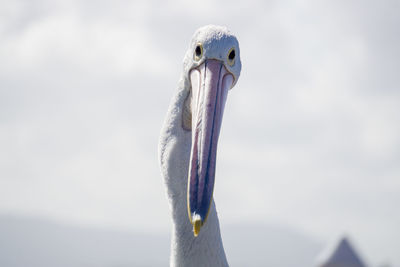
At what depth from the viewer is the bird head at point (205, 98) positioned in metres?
3.36

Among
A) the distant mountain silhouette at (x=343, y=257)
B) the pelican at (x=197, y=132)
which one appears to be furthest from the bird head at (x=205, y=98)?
the distant mountain silhouette at (x=343, y=257)

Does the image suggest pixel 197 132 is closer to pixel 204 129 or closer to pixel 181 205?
pixel 204 129

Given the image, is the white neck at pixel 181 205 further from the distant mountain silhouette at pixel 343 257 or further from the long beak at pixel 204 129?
the distant mountain silhouette at pixel 343 257

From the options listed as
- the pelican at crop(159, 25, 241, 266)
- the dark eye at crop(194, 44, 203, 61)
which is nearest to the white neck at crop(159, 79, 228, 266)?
the pelican at crop(159, 25, 241, 266)

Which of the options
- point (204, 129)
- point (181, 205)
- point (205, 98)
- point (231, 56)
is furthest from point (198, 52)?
point (181, 205)

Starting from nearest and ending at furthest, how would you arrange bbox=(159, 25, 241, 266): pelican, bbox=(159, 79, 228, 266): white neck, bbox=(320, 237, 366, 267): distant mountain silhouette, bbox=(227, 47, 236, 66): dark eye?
bbox=(159, 25, 241, 266): pelican → bbox=(159, 79, 228, 266): white neck → bbox=(227, 47, 236, 66): dark eye → bbox=(320, 237, 366, 267): distant mountain silhouette

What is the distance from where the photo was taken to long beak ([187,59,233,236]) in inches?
131

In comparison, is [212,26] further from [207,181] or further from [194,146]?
[207,181]

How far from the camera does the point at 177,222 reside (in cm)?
381

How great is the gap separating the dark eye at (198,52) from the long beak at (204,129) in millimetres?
72

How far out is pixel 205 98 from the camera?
378 centimetres

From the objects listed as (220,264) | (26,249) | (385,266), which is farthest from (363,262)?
(26,249)

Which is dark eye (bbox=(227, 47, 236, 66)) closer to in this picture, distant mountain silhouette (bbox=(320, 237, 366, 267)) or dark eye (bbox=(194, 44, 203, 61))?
dark eye (bbox=(194, 44, 203, 61))

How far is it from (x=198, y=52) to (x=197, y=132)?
0.68 metres
